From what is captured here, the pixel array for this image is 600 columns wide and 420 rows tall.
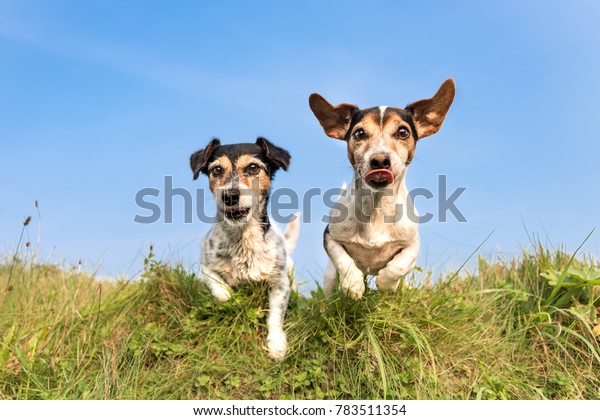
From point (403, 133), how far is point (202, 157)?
2230 mm

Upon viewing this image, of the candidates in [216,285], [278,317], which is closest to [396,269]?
[278,317]

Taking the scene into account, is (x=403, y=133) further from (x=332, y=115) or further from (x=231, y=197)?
(x=231, y=197)

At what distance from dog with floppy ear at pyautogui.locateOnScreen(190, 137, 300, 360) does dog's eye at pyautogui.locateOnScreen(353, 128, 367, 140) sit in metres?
0.92

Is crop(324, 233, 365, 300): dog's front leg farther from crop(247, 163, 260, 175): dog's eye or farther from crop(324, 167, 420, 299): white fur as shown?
crop(247, 163, 260, 175): dog's eye

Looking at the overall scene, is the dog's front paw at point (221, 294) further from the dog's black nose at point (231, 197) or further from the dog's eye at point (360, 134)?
the dog's eye at point (360, 134)

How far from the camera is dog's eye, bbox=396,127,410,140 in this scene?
5.51 meters

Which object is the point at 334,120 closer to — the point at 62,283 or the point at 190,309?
the point at 190,309

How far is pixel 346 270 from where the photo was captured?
552cm

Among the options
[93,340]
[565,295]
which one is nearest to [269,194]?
[93,340]

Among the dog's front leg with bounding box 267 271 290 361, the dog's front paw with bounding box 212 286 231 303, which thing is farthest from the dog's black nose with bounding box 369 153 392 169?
the dog's front paw with bounding box 212 286 231 303

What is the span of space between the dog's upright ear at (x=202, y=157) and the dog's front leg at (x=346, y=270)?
5.29ft

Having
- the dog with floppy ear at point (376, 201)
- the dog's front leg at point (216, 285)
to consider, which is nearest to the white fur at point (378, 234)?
the dog with floppy ear at point (376, 201)
